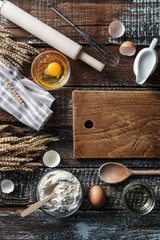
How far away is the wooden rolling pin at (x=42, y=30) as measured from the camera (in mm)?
1344

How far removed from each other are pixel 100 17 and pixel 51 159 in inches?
28.6

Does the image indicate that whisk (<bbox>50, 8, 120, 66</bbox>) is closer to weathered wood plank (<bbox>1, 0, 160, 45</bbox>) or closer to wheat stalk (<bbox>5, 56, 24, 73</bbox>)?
weathered wood plank (<bbox>1, 0, 160, 45</bbox>)

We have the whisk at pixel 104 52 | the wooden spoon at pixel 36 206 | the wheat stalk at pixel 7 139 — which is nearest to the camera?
the wooden spoon at pixel 36 206

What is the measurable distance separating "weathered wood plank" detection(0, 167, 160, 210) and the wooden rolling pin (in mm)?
520

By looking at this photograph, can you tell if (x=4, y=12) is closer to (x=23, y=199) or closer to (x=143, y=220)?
(x=23, y=199)

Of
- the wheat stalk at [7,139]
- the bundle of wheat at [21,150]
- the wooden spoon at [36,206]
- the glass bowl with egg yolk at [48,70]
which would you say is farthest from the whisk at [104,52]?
the wooden spoon at [36,206]

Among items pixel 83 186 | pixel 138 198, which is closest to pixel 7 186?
pixel 83 186

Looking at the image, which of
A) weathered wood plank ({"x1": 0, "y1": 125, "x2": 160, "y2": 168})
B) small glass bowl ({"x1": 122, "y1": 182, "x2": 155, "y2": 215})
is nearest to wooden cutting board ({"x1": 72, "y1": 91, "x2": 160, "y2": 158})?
weathered wood plank ({"x1": 0, "y1": 125, "x2": 160, "y2": 168})

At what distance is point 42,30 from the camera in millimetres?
1346

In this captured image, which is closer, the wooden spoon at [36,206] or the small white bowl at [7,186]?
the wooden spoon at [36,206]

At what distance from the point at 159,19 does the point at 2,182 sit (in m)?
1.09

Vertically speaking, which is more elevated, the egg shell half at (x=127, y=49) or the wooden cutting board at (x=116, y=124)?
the egg shell half at (x=127, y=49)

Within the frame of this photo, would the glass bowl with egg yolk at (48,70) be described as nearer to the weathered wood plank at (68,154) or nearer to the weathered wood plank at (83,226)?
the weathered wood plank at (68,154)

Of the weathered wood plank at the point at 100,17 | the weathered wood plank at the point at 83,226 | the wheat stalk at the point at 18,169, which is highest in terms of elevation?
the weathered wood plank at the point at 100,17
